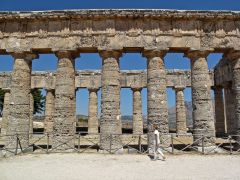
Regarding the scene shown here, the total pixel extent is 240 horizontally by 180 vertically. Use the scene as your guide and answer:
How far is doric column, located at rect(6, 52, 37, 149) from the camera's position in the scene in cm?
1692

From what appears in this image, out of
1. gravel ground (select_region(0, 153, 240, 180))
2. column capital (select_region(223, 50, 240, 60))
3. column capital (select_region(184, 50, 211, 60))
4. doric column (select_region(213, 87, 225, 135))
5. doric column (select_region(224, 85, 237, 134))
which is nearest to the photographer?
gravel ground (select_region(0, 153, 240, 180))

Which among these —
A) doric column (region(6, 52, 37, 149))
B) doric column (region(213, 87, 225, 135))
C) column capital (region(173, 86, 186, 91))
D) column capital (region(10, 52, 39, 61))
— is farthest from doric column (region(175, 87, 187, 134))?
column capital (region(10, 52, 39, 61))

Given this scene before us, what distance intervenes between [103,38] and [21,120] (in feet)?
23.0

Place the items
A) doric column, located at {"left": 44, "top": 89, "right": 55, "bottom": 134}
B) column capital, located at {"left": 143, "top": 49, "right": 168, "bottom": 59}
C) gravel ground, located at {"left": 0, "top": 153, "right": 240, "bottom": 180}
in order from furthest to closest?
doric column, located at {"left": 44, "top": 89, "right": 55, "bottom": 134} < column capital, located at {"left": 143, "top": 49, "right": 168, "bottom": 59} < gravel ground, located at {"left": 0, "top": 153, "right": 240, "bottom": 180}

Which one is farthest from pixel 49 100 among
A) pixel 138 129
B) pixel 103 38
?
pixel 103 38

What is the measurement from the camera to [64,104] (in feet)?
56.0

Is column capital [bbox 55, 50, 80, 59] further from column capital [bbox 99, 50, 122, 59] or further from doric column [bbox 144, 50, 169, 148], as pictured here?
doric column [bbox 144, 50, 169, 148]

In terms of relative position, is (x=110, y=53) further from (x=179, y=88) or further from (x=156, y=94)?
(x=179, y=88)

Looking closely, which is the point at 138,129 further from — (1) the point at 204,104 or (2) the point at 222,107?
(1) the point at 204,104

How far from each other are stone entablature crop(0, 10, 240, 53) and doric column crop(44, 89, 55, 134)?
1108 centimetres

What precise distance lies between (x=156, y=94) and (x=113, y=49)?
148 inches

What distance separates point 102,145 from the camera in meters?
16.5

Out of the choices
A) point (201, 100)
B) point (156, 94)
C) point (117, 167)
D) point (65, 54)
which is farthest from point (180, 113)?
point (117, 167)

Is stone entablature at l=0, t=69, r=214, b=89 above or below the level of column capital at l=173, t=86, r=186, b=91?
above
